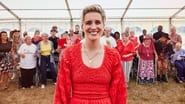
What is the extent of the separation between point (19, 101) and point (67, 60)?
5714 mm

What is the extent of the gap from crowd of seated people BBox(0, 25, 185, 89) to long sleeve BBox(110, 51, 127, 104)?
5.30 m

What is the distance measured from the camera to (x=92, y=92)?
87.0 inches

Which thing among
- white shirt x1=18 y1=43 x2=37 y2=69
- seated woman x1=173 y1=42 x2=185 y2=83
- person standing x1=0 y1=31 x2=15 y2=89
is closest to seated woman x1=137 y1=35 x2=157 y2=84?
seated woman x1=173 y1=42 x2=185 y2=83

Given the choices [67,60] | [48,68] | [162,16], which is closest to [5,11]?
[48,68]

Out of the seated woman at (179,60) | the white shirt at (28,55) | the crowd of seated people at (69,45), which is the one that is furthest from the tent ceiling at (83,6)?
the white shirt at (28,55)

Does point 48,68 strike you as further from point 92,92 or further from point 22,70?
point 92,92

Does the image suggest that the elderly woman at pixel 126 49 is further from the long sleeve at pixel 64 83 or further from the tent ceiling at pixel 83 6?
the long sleeve at pixel 64 83

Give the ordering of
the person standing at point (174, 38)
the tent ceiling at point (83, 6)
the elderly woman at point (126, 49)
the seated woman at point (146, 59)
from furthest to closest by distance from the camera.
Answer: the tent ceiling at point (83, 6)
the person standing at point (174, 38)
the seated woman at point (146, 59)
the elderly woman at point (126, 49)

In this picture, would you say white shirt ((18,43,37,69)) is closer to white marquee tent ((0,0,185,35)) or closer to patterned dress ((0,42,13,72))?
patterned dress ((0,42,13,72))

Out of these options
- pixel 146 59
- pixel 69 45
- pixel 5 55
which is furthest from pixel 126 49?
pixel 5 55

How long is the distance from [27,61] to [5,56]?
0.49m

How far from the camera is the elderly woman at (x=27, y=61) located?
25.9 feet

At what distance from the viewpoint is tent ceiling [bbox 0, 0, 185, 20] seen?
10.0 metres

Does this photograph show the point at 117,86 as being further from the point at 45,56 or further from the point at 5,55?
the point at 45,56
